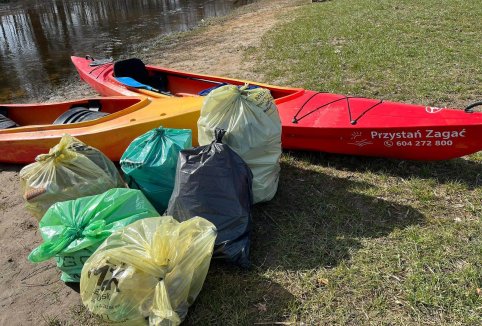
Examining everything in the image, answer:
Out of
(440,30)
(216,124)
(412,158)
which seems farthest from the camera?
(440,30)

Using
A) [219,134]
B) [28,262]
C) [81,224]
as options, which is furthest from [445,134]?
[28,262]

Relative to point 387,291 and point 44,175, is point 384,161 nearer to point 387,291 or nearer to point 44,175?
point 387,291

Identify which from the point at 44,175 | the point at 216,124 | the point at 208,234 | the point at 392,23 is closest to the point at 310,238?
the point at 208,234

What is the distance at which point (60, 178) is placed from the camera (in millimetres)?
2994

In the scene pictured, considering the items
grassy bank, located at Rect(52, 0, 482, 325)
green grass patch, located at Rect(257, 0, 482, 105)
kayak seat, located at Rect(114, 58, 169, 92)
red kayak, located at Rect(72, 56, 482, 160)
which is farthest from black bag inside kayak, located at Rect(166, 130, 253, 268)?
kayak seat, located at Rect(114, 58, 169, 92)

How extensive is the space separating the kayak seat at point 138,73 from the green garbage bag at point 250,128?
10.3 ft

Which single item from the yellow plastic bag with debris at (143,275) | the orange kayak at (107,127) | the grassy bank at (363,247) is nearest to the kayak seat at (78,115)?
the orange kayak at (107,127)

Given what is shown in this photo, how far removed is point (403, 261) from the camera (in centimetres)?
268

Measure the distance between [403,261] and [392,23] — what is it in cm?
764

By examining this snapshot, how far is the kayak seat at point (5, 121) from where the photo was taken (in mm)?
5086

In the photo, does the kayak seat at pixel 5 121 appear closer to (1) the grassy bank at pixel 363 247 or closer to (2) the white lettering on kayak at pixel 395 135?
(1) the grassy bank at pixel 363 247

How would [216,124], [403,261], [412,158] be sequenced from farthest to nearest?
[412,158] < [216,124] < [403,261]

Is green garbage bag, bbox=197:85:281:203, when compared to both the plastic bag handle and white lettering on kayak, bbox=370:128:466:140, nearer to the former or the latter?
the plastic bag handle

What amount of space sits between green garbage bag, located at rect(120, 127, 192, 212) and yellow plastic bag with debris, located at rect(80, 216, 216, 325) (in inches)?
33.0
